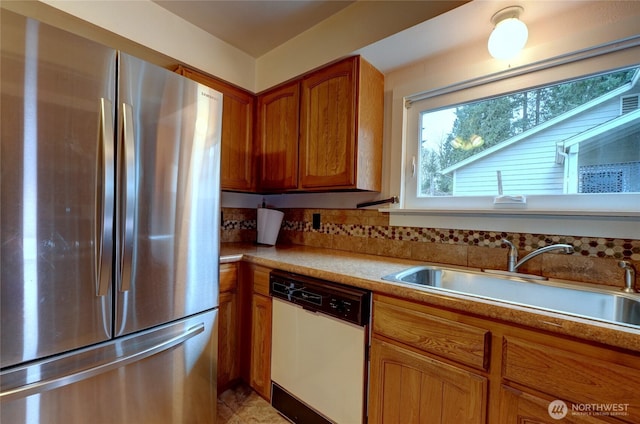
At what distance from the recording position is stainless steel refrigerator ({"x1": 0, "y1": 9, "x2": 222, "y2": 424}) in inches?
31.3

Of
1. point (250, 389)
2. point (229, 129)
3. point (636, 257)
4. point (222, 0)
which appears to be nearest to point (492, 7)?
point (636, 257)

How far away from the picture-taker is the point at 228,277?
1.61 m

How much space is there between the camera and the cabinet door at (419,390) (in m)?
0.91

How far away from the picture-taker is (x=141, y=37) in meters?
1.55

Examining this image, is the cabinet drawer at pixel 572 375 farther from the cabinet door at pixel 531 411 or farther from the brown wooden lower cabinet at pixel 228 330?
the brown wooden lower cabinet at pixel 228 330

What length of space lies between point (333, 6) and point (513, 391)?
79.0 inches

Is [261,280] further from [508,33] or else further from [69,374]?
[508,33]

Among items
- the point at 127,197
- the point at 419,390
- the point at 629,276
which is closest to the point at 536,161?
the point at 629,276

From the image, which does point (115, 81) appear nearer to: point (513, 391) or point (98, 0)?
point (98, 0)

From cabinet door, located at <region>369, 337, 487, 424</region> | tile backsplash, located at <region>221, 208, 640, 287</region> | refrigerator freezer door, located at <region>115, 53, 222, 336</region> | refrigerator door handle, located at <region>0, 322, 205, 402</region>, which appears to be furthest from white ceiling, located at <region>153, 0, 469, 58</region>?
refrigerator door handle, located at <region>0, 322, 205, 402</region>

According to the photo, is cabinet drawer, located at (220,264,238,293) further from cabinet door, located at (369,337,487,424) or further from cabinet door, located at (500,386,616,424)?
cabinet door, located at (500,386,616,424)

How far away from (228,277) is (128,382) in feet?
2.18

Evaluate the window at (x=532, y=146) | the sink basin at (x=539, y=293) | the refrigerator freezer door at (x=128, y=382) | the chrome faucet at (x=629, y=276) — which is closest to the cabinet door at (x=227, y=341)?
the refrigerator freezer door at (x=128, y=382)

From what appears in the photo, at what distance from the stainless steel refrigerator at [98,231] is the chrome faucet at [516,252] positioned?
1443 mm
